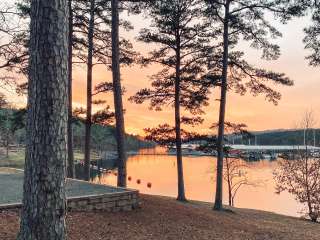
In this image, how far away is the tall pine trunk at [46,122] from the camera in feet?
17.6

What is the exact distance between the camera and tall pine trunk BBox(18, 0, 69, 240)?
17.6 feet

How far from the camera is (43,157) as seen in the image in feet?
17.7

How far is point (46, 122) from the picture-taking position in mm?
5371

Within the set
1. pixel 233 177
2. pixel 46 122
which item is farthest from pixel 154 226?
pixel 233 177

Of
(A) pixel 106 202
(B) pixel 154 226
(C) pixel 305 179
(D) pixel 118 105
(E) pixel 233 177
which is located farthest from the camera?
(E) pixel 233 177

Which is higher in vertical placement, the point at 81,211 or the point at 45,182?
the point at 45,182

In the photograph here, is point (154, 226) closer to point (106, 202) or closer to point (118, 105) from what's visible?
point (106, 202)

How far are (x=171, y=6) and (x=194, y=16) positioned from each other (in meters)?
1.26

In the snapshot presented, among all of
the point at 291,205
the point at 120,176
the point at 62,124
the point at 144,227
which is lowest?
the point at 291,205

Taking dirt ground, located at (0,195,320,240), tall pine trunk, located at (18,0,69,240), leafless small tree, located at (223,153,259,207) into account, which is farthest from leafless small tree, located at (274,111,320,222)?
tall pine trunk, located at (18,0,69,240)

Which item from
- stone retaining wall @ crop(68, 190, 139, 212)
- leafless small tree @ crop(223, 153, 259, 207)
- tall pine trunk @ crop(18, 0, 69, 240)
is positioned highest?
tall pine trunk @ crop(18, 0, 69, 240)

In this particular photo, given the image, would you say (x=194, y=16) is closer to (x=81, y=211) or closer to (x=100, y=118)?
(x=100, y=118)

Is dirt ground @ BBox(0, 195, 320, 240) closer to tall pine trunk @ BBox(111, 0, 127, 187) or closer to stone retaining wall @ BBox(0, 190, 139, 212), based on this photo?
stone retaining wall @ BBox(0, 190, 139, 212)

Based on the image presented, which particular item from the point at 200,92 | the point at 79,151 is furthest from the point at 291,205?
the point at 79,151
